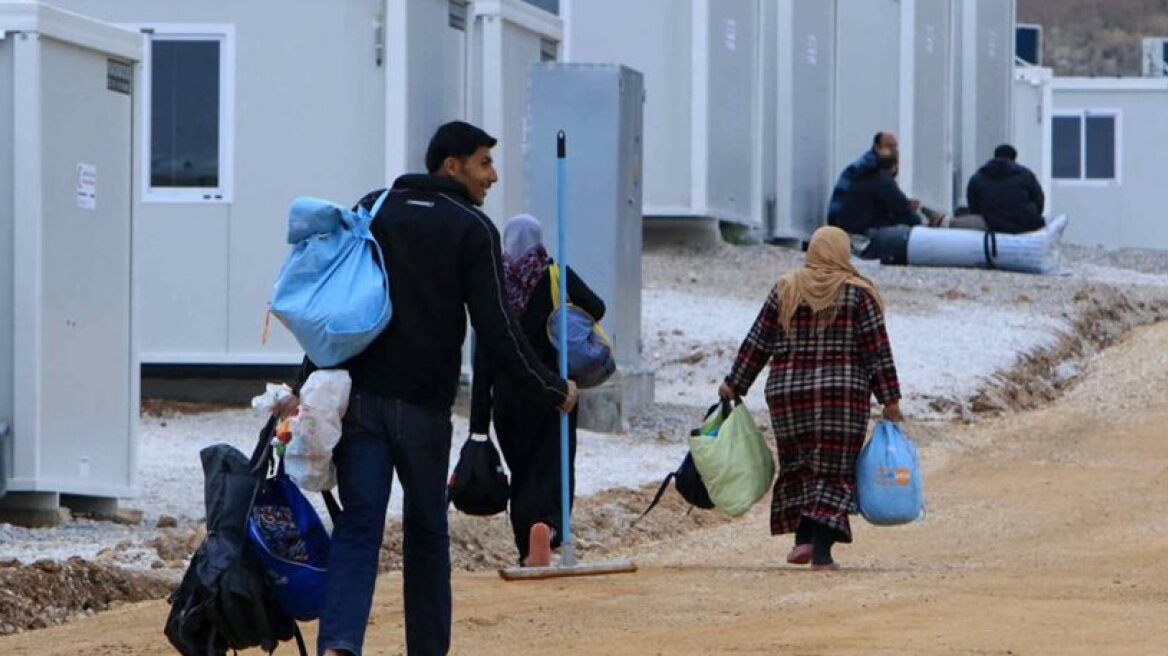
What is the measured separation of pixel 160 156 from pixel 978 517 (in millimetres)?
5273

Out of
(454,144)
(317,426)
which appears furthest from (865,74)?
(317,426)

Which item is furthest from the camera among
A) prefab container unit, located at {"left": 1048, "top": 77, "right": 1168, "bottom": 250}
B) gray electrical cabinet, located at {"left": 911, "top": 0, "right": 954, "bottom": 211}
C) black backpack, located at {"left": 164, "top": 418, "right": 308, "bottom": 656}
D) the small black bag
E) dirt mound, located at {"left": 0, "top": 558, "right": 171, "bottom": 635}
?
prefab container unit, located at {"left": 1048, "top": 77, "right": 1168, "bottom": 250}

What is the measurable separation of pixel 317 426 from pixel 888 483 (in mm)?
4000

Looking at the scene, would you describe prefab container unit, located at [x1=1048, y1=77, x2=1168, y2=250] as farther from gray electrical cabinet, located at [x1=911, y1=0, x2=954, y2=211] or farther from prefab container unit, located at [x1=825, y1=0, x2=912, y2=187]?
prefab container unit, located at [x1=825, y1=0, x2=912, y2=187]

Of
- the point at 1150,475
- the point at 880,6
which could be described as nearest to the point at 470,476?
the point at 1150,475

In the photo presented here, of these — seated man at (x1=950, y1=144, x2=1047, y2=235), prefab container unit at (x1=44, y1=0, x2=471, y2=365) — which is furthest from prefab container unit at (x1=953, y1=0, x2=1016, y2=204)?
prefab container unit at (x1=44, y1=0, x2=471, y2=365)

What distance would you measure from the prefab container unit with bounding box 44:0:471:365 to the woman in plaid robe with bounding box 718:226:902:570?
5.04 m

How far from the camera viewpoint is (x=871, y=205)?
25.9m

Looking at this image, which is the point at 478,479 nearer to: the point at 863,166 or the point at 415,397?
the point at 415,397

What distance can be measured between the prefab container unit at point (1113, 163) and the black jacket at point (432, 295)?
1153 inches

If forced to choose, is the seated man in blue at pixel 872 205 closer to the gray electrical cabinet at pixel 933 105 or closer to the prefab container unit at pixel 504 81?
the gray electrical cabinet at pixel 933 105

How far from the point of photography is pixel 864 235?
2605 centimetres

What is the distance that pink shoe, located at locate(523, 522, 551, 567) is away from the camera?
11.1 metres

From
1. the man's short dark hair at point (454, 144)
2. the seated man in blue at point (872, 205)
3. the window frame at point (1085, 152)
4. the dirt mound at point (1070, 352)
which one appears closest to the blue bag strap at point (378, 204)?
the man's short dark hair at point (454, 144)
